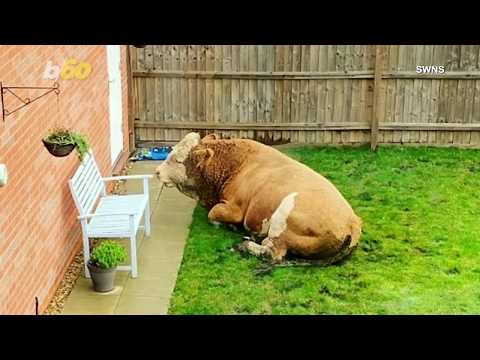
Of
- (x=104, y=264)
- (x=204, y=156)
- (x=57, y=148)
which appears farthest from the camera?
(x=204, y=156)

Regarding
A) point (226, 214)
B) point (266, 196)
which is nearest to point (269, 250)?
point (266, 196)

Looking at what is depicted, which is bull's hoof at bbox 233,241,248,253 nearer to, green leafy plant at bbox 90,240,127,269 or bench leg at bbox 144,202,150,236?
bench leg at bbox 144,202,150,236

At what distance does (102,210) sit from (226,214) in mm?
1162

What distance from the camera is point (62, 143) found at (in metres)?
5.02

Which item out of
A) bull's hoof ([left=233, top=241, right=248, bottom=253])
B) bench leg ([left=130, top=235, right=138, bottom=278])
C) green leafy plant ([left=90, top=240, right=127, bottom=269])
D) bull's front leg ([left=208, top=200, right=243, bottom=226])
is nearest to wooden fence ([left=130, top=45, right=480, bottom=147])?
bull's front leg ([left=208, top=200, right=243, bottom=226])

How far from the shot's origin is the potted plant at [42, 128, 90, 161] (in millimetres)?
4988

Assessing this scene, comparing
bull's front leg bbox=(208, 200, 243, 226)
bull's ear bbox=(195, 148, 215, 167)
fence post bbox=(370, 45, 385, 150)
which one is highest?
fence post bbox=(370, 45, 385, 150)

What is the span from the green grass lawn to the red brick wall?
100cm

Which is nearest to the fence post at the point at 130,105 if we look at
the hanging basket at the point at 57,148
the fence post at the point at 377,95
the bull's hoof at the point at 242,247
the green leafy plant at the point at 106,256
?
the fence post at the point at 377,95

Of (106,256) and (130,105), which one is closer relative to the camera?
(106,256)

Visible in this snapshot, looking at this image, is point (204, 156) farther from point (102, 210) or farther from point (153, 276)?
point (153, 276)

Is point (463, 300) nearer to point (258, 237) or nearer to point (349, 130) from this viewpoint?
point (258, 237)

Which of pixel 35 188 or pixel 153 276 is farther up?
pixel 35 188

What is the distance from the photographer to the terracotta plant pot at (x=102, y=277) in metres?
5.57
